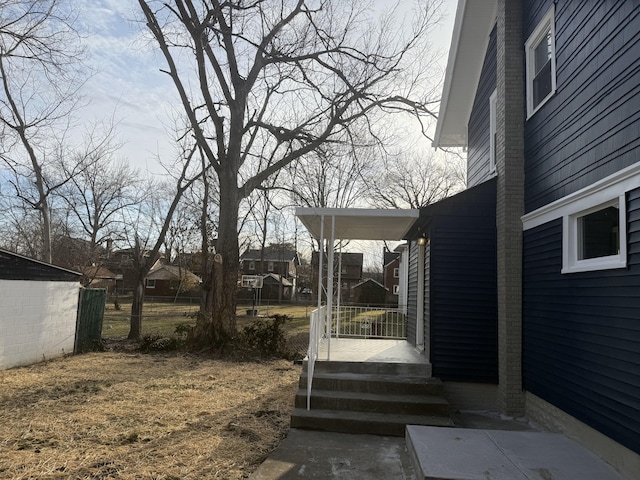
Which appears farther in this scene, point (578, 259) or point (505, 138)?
point (505, 138)

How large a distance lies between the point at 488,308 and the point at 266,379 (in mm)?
4468

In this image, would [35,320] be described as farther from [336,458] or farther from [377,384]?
[336,458]

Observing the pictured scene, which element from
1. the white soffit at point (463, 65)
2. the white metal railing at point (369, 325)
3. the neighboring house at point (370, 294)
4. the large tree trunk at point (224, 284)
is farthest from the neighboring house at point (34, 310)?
the neighboring house at point (370, 294)

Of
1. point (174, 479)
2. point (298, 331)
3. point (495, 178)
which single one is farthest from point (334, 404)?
point (298, 331)

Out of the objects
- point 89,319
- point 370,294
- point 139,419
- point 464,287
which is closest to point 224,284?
point 89,319

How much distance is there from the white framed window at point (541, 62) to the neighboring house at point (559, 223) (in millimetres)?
19

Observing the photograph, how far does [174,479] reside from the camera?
4.07 metres

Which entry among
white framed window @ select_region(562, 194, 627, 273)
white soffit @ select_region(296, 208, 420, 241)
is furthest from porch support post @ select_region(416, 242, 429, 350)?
white framed window @ select_region(562, 194, 627, 273)

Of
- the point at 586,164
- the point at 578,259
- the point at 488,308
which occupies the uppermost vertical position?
the point at 586,164

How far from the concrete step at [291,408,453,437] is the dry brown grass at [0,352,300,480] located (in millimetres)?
327

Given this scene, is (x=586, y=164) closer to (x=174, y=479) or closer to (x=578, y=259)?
(x=578, y=259)

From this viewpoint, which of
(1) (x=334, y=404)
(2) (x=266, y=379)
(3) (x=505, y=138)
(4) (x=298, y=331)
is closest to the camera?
(1) (x=334, y=404)

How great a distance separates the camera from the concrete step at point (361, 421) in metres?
5.48

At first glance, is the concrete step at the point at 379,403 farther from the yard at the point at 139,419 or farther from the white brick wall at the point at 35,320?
the white brick wall at the point at 35,320
